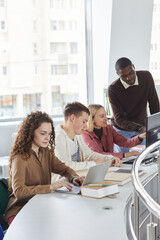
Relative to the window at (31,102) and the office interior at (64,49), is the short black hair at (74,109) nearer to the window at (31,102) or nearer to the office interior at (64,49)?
the office interior at (64,49)

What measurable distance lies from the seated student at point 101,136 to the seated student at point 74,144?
21cm

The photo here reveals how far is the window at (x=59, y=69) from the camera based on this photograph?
604 centimetres

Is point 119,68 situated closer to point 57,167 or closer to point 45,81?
point 57,167

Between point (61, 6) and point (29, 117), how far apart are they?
340cm

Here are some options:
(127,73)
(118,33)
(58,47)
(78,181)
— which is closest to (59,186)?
(78,181)

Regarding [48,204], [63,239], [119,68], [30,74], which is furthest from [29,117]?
[30,74]

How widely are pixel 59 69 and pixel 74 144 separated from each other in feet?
9.12

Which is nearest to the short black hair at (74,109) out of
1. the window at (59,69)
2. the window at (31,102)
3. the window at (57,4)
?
the window at (31,102)

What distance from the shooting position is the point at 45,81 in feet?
19.7

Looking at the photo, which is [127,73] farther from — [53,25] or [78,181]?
[53,25]

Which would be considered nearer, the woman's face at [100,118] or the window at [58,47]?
the woman's face at [100,118]

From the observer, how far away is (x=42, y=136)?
2984 mm

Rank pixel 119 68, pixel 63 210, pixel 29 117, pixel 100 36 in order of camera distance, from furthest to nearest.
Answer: pixel 100 36 → pixel 119 68 → pixel 29 117 → pixel 63 210

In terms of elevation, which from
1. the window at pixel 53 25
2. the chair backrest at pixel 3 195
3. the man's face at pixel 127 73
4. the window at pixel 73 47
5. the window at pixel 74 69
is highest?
the window at pixel 53 25
